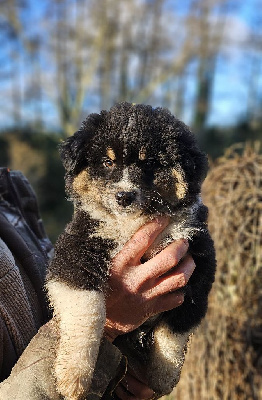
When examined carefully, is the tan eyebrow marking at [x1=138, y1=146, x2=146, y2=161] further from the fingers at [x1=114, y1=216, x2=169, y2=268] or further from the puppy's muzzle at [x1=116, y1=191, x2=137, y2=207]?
the fingers at [x1=114, y1=216, x2=169, y2=268]

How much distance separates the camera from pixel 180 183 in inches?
80.4

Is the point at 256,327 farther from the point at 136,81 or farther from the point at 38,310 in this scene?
the point at 136,81

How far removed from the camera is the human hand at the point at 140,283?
194 cm

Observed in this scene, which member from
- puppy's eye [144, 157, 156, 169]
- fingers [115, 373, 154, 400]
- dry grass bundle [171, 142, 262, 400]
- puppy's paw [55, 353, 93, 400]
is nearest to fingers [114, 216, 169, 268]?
puppy's eye [144, 157, 156, 169]

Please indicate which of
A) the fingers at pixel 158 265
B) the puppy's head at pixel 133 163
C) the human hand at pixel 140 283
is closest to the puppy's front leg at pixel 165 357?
the human hand at pixel 140 283

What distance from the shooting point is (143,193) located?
2012 millimetres

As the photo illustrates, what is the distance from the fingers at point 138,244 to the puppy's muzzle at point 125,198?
13cm

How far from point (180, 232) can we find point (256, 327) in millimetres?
2465

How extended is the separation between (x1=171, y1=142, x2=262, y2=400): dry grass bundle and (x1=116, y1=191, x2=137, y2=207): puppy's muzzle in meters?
2.30

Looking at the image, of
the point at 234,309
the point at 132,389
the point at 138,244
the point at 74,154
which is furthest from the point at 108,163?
the point at 234,309

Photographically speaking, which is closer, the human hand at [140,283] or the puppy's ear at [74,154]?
Answer: the human hand at [140,283]

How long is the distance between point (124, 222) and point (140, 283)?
265 mm

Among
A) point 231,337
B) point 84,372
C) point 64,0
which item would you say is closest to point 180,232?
point 84,372

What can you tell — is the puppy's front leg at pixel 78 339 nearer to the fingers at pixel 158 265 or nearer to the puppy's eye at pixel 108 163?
the fingers at pixel 158 265
